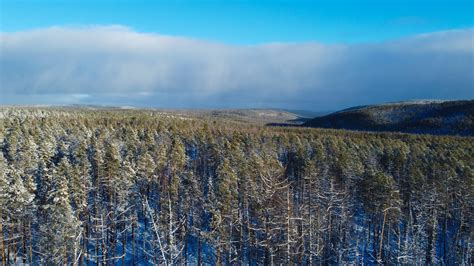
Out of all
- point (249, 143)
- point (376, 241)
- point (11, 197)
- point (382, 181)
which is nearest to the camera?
point (11, 197)

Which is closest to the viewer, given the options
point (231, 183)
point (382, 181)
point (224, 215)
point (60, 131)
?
point (224, 215)

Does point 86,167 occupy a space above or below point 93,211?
above

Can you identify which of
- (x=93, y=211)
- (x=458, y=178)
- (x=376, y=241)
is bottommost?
(x=376, y=241)

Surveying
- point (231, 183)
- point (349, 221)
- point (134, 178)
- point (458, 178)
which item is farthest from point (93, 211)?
point (458, 178)

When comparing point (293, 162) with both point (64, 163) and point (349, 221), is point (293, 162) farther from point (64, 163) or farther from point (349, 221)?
point (64, 163)

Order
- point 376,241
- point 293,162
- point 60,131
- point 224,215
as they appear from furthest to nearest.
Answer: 1. point 60,131
2. point 293,162
3. point 376,241
4. point 224,215

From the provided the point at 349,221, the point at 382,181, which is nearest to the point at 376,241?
the point at 349,221

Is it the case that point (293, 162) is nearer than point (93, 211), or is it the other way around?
point (93, 211)

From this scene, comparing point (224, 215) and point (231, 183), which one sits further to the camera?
point (231, 183)

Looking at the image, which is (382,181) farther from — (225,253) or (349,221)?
(225,253)

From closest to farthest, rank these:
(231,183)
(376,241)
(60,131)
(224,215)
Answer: (224,215)
(231,183)
(376,241)
(60,131)
